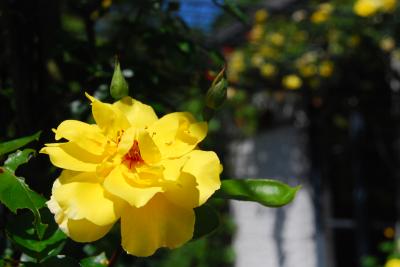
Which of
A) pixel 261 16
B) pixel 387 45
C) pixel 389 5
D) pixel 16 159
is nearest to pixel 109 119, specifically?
pixel 16 159

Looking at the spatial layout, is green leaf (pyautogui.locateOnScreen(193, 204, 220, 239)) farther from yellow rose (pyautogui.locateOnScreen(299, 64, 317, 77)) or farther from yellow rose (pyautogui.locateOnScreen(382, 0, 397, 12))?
yellow rose (pyautogui.locateOnScreen(299, 64, 317, 77))

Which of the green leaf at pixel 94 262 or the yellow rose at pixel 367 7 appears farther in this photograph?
the yellow rose at pixel 367 7

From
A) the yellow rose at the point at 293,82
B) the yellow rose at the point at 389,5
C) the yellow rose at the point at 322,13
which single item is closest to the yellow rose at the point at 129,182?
the yellow rose at the point at 389,5

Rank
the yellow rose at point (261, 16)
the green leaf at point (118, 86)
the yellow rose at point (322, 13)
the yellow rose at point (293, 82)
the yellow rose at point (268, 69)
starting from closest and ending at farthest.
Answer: the green leaf at point (118, 86), the yellow rose at point (322, 13), the yellow rose at point (293, 82), the yellow rose at point (268, 69), the yellow rose at point (261, 16)

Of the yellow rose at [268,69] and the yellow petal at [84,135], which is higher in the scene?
the yellow petal at [84,135]

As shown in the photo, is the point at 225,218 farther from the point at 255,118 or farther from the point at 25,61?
the point at 25,61

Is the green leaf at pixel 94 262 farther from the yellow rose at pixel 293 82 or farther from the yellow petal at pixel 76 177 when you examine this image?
the yellow rose at pixel 293 82

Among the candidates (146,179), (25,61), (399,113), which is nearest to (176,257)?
(399,113)

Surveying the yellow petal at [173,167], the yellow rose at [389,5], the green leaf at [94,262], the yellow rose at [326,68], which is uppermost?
A: the yellow petal at [173,167]
